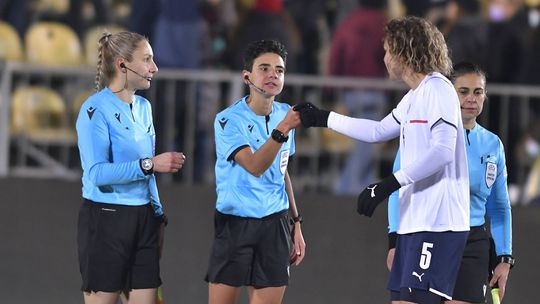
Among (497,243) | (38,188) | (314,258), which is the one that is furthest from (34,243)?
(497,243)

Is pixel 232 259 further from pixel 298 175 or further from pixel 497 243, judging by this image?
pixel 298 175

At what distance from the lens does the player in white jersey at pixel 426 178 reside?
18.9 feet

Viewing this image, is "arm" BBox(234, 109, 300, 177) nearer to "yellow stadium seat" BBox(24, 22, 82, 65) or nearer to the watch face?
the watch face

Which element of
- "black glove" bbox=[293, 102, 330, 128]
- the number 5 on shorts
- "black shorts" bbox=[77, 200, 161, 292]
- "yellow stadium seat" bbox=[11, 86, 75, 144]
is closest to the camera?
the number 5 on shorts

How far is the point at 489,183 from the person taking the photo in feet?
22.2

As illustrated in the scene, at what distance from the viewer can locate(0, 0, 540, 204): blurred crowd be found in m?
10.3

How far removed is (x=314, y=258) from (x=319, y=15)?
3552 millimetres

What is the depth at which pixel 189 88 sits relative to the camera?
32.1ft

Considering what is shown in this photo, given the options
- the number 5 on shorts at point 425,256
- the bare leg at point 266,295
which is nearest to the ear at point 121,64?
the bare leg at point 266,295

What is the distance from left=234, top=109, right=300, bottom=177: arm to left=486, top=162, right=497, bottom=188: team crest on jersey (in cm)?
117

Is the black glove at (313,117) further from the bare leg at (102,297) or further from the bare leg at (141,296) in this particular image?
the bare leg at (102,297)

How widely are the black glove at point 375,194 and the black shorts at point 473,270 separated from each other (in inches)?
47.5

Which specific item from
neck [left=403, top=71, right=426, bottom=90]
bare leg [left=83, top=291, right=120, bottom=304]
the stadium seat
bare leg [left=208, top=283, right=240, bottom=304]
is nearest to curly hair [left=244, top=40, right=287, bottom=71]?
neck [left=403, top=71, right=426, bottom=90]

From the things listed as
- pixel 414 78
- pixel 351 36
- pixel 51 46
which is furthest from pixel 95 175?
pixel 51 46
